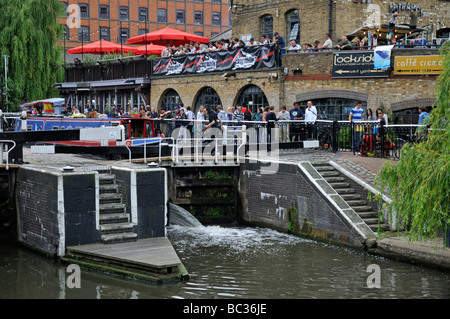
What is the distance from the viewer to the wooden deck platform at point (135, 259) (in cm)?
1258

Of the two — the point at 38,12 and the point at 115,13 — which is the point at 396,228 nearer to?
the point at 38,12

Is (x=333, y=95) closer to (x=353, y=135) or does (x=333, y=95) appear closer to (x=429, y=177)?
(x=353, y=135)

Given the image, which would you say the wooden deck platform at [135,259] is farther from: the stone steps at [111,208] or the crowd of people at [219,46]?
the crowd of people at [219,46]

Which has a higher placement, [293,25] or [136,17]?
[136,17]

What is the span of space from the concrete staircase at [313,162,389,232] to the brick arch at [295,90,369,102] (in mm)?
7002

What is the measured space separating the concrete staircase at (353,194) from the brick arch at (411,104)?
637cm

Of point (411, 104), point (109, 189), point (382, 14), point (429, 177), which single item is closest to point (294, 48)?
point (382, 14)

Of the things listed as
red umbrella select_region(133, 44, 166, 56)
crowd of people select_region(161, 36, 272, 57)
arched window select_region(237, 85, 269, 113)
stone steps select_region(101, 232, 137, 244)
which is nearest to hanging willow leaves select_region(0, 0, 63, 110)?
red umbrella select_region(133, 44, 166, 56)

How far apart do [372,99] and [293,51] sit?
167 inches

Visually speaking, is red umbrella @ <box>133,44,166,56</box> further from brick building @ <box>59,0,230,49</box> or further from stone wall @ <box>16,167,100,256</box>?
stone wall @ <box>16,167,100,256</box>

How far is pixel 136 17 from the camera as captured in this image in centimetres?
6284

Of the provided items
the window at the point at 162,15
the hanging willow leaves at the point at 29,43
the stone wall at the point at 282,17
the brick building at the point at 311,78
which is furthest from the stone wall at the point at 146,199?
the window at the point at 162,15

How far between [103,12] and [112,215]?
49.9 meters

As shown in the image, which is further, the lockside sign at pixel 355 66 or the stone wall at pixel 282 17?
the stone wall at pixel 282 17
